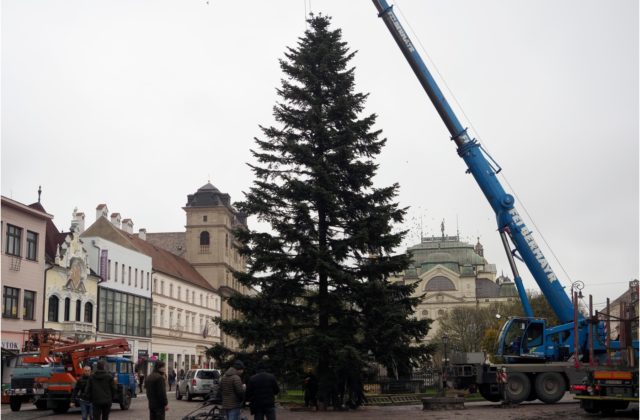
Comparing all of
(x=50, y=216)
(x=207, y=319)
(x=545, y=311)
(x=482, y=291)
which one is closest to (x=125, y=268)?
(x=50, y=216)

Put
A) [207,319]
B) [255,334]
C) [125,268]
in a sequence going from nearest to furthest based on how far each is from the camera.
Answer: [255,334]
[125,268]
[207,319]

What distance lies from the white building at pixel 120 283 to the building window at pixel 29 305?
874 cm

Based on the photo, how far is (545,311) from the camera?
54.7m

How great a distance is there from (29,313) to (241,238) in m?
21.5

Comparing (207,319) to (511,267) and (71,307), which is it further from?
(511,267)

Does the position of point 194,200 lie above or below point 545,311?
above

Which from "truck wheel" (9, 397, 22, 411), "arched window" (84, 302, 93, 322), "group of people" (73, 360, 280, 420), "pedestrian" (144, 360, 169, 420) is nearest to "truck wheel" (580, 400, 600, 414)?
"group of people" (73, 360, 280, 420)

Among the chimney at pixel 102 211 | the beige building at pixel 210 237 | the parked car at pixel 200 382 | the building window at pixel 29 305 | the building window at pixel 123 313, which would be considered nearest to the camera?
the parked car at pixel 200 382

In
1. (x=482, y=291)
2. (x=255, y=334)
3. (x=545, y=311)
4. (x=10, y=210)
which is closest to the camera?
(x=255, y=334)

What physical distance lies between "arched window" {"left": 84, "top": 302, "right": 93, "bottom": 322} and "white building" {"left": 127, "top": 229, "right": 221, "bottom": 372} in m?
13.4

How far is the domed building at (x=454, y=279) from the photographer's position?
13288cm

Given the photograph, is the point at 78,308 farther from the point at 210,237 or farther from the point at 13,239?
the point at 210,237

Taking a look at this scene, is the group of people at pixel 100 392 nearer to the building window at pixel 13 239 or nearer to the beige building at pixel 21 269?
the beige building at pixel 21 269

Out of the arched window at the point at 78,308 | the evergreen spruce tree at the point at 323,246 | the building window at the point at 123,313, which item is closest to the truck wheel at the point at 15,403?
the evergreen spruce tree at the point at 323,246
